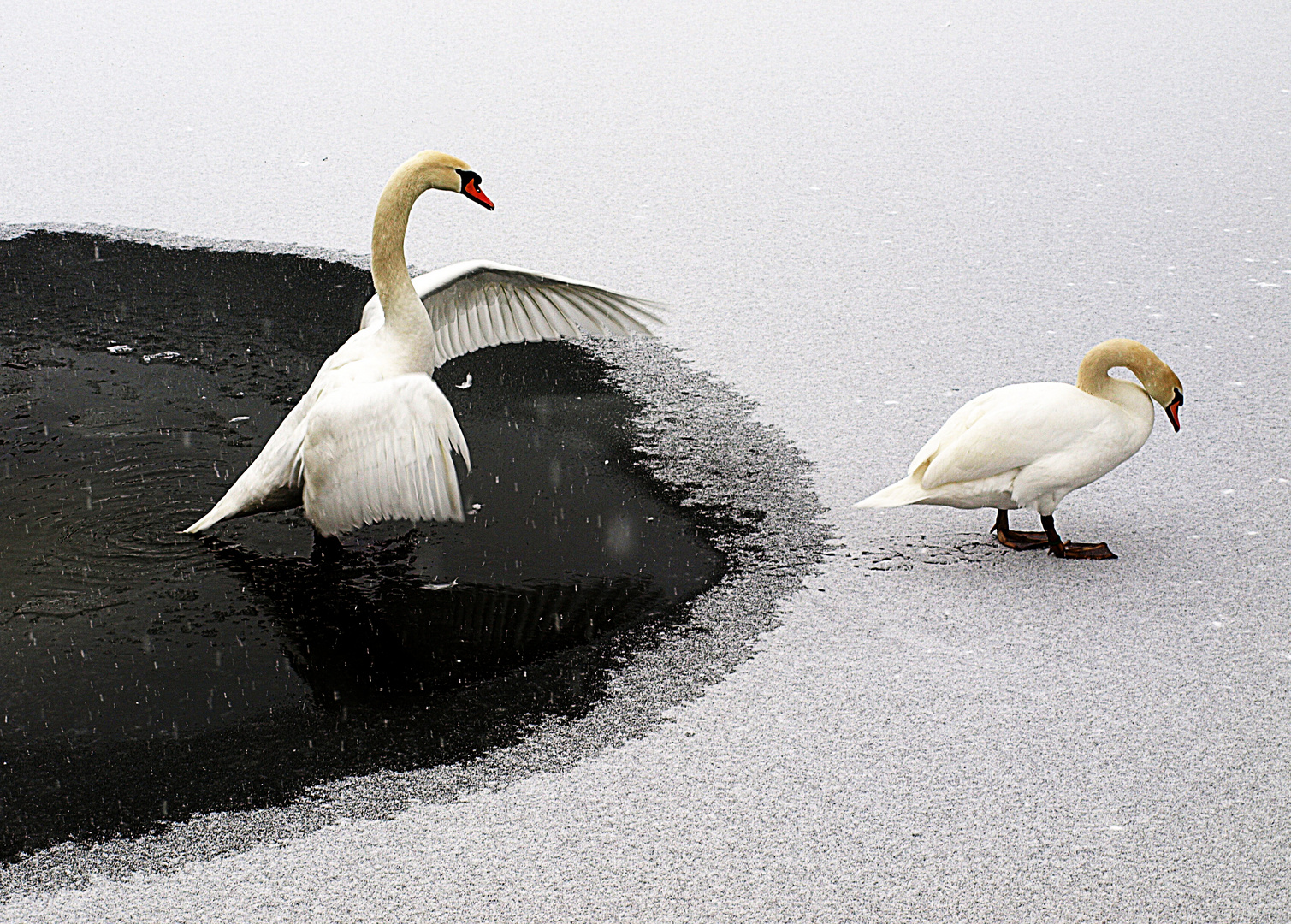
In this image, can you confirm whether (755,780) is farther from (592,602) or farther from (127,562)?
(127,562)

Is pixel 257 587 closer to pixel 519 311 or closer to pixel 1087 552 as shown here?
pixel 519 311

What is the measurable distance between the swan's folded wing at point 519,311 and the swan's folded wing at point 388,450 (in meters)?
0.64

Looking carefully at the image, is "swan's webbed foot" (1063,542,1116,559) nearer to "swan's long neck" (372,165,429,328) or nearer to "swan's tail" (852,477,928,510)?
"swan's tail" (852,477,928,510)

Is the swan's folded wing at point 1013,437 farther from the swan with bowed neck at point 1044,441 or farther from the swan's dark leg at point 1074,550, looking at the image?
the swan's dark leg at point 1074,550

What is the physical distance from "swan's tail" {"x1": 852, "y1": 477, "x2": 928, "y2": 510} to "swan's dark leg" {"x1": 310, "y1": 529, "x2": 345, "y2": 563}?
104 cm

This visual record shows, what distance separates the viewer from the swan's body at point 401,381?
2.55 meters

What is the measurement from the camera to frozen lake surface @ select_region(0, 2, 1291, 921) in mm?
1988

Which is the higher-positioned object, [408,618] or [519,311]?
[519,311]

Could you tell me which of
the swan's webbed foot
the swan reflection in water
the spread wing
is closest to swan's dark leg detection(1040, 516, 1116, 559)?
the swan's webbed foot

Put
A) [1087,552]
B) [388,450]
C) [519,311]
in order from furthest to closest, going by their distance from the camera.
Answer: [519,311], [1087,552], [388,450]

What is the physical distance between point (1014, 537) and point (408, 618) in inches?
48.4

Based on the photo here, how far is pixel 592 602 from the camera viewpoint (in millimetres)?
2686

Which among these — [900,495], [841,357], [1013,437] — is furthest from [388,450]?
[841,357]

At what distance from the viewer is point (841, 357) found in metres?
3.97
